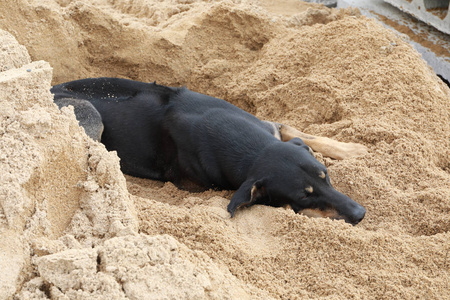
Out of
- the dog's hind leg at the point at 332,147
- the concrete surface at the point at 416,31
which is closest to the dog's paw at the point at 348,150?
the dog's hind leg at the point at 332,147

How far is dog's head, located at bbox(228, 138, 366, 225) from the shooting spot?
3816 millimetres

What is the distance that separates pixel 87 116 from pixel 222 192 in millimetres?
1493

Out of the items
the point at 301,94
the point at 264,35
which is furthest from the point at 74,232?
the point at 264,35

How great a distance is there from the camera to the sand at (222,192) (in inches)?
98.3

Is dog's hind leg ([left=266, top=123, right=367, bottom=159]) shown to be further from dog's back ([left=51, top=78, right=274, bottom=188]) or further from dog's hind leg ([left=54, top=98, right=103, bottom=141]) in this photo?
dog's hind leg ([left=54, top=98, right=103, bottom=141])

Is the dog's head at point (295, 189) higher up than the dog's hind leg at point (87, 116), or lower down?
higher up

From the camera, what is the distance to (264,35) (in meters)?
7.00

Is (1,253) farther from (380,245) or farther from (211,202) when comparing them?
(380,245)

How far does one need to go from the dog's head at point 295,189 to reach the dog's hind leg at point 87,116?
1602 mm

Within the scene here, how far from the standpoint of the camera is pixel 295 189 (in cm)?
389

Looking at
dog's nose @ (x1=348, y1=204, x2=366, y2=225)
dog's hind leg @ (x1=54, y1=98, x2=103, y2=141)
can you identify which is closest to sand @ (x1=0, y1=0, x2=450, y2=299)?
dog's nose @ (x1=348, y1=204, x2=366, y2=225)

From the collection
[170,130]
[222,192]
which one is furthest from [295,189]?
[170,130]

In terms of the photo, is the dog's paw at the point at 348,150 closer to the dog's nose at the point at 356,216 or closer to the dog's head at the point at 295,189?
the dog's head at the point at 295,189

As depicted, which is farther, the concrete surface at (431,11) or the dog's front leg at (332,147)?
the concrete surface at (431,11)
